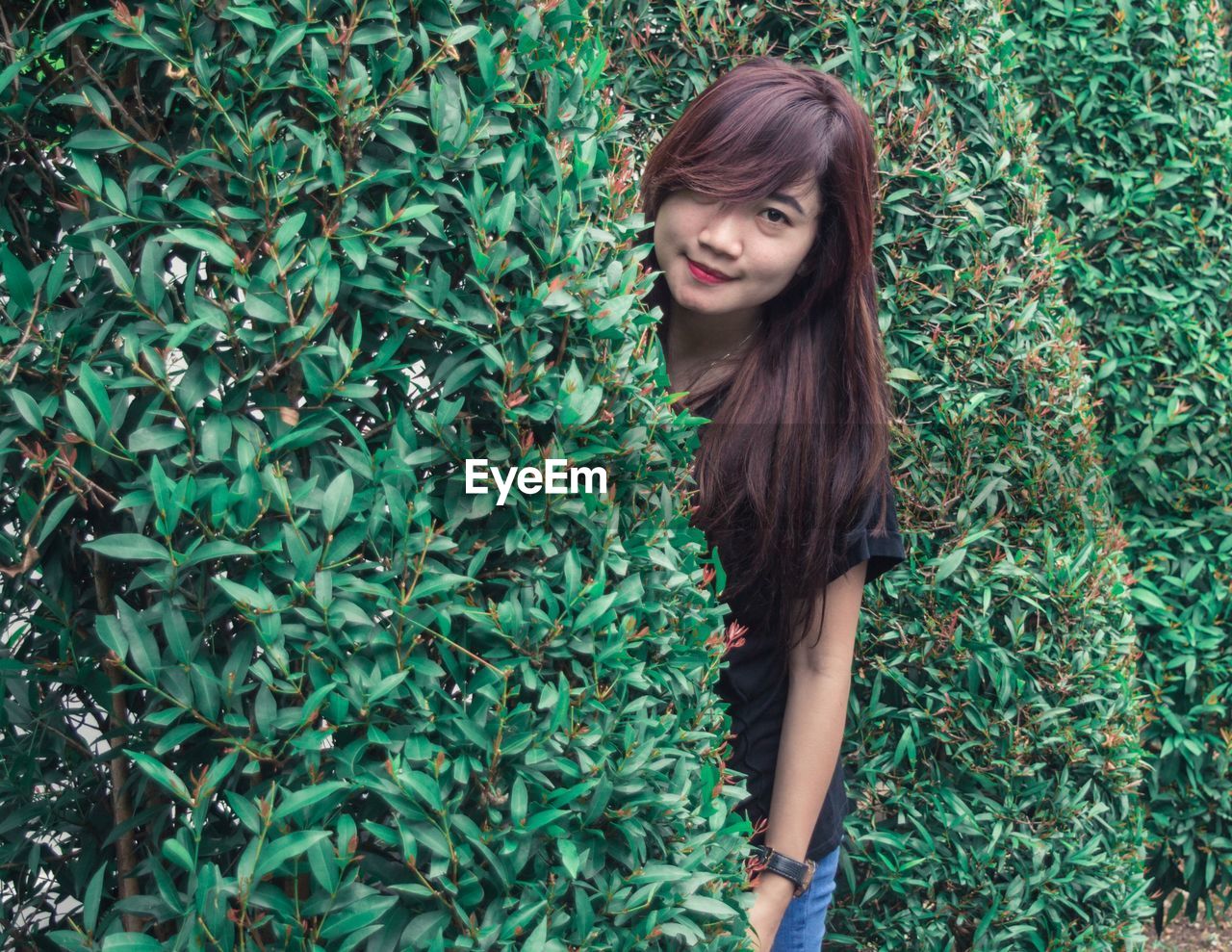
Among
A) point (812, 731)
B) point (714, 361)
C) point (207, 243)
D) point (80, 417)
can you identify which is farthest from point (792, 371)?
point (80, 417)

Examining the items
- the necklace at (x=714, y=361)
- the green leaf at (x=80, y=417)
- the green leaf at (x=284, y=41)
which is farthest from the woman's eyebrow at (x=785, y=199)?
the green leaf at (x=80, y=417)

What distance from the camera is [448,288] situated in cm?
142

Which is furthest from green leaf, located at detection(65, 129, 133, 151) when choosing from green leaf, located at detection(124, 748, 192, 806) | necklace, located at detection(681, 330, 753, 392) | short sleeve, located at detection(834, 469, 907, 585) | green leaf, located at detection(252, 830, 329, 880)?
short sleeve, located at detection(834, 469, 907, 585)

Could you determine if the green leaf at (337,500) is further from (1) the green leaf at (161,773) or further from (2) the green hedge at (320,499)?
(1) the green leaf at (161,773)

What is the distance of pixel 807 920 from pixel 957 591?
33.7 inches

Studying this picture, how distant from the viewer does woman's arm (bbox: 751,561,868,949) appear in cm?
229

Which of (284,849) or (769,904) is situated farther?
(769,904)

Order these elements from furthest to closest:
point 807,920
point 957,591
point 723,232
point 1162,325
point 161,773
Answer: point 1162,325 < point 957,591 < point 807,920 < point 723,232 < point 161,773

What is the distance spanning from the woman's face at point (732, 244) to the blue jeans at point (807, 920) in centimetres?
117

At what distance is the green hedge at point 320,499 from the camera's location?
127 cm

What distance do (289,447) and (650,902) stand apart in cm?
72

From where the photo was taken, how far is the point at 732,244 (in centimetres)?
208

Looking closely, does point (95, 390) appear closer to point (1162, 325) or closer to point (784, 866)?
point (784, 866)

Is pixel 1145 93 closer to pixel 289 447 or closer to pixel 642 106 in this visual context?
pixel 642 106
